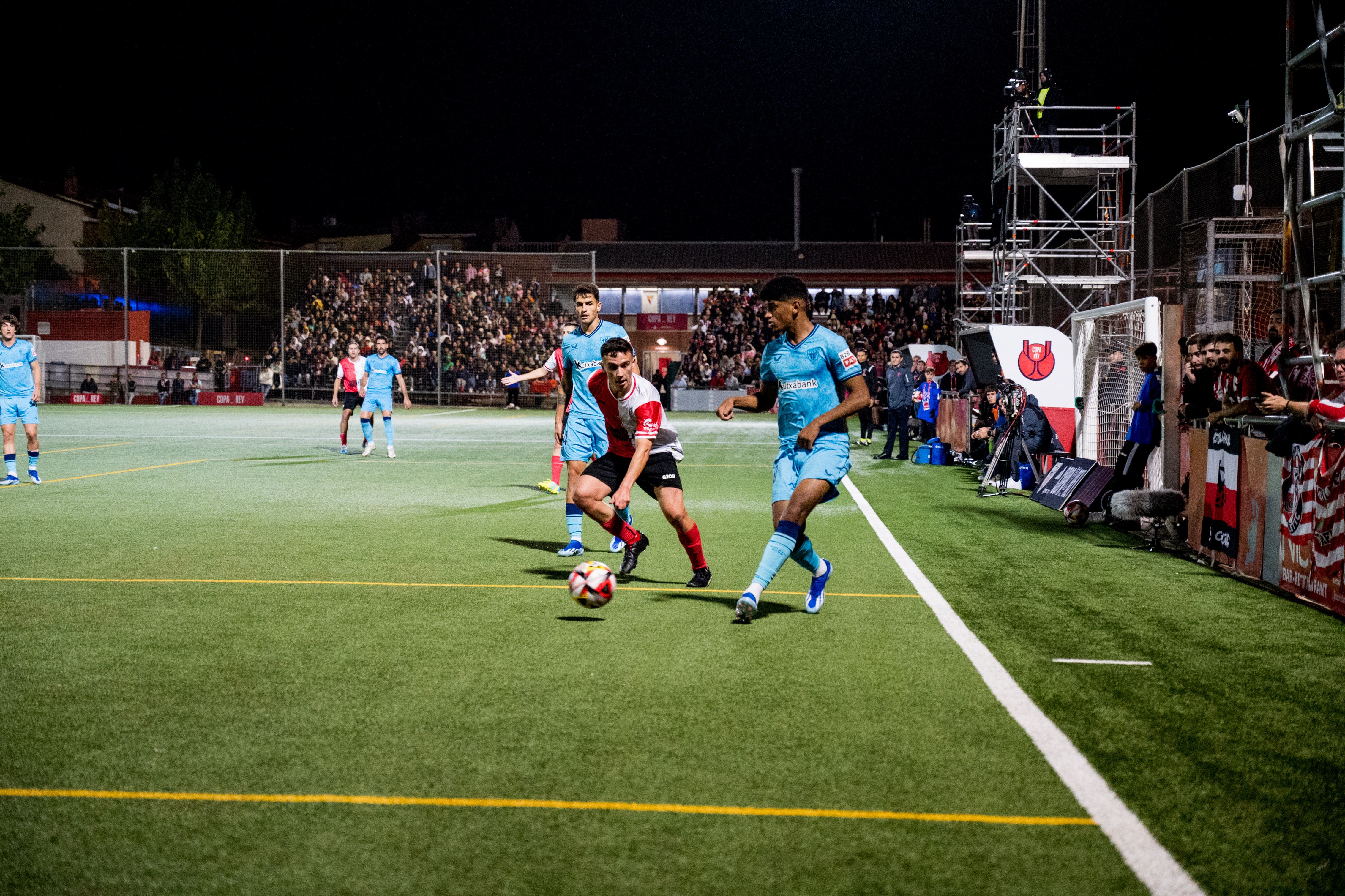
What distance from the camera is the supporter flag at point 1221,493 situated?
28.4 ft

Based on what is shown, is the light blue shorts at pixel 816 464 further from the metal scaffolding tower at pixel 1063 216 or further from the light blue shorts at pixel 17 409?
the metal scaffolding tower at pixel 1063 216

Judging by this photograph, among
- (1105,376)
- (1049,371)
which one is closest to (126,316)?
(1049,371)

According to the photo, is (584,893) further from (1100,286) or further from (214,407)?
(214,407)

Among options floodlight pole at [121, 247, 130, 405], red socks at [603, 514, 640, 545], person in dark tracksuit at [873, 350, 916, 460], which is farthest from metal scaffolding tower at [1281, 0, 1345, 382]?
floodlight pole at [121, 247, 130, 405]

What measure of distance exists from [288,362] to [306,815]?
3965 cm

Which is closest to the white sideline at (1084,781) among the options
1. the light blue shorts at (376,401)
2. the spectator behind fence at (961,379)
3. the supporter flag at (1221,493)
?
the supporter flag at (1221,493)

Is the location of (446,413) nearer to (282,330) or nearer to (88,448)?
(282,330)

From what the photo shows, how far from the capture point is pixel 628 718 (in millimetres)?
4652

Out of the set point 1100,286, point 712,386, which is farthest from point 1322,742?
point 712,386

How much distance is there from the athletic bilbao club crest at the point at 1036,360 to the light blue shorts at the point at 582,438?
843 centimetres

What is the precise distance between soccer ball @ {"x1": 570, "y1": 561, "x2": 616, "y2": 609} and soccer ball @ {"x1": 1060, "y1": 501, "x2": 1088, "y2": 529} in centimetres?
653

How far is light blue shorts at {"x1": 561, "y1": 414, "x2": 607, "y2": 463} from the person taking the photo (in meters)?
9.16

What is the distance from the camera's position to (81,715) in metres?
4.64

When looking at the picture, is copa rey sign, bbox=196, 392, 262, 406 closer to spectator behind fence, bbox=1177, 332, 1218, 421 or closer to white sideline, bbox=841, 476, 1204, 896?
spectator behind fence, bbox=1177, 332, 1218, 421
